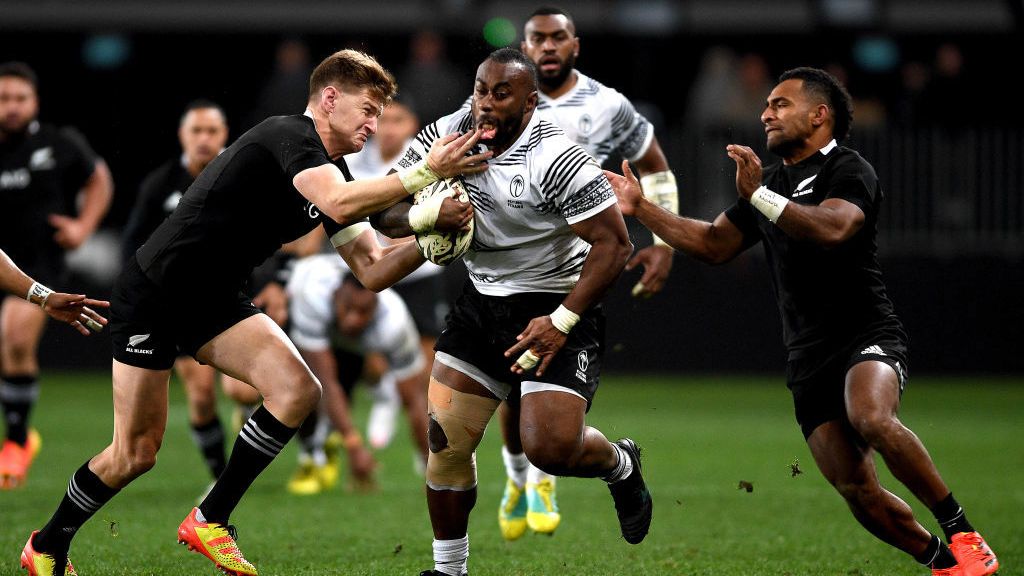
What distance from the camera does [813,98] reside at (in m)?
6.43

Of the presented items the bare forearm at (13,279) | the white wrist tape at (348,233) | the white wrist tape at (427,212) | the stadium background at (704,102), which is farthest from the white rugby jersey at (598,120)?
the stadium background at (704,102)

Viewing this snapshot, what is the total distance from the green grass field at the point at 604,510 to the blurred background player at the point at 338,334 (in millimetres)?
361

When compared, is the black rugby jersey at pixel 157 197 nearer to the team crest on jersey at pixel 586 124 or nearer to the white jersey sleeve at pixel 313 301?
the white jersey sleeve at pixel 313 301

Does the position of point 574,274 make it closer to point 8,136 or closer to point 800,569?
point 800,569

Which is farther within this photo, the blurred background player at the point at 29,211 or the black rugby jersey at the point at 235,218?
the blurred background player at the point at 29,211

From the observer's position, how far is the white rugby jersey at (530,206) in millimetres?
5969

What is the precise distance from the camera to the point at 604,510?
8906 millimetres

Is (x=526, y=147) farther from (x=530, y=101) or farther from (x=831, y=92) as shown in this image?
(x=831, y=92)

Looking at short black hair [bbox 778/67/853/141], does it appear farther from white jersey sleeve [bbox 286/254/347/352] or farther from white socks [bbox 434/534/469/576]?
white jersey sleeve [bbox 286/254/347/352]

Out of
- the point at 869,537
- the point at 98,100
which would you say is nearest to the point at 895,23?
the point at 98,100

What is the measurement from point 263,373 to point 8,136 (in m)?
5.16

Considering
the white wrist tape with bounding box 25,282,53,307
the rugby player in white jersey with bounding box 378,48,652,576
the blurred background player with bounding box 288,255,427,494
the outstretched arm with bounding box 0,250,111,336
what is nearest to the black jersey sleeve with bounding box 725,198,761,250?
the rugby player in white jersey with bounding box 378,48,652,576

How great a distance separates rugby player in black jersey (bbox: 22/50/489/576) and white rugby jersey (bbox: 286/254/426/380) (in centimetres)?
382

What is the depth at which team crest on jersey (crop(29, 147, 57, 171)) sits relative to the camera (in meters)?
10.4
